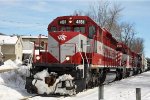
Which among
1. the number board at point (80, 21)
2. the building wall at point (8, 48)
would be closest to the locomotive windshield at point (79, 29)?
the number board at point (80, 21)

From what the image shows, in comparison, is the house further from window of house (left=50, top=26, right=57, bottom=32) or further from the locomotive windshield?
the locomotive windshield

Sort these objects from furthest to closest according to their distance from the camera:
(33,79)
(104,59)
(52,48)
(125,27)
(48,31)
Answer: (125,27) → (104,59) → (48,31) → (52,48) → (33,79)

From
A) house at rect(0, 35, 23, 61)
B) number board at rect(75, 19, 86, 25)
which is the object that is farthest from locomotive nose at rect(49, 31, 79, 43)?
house at rect(0, 35, 23, 61)

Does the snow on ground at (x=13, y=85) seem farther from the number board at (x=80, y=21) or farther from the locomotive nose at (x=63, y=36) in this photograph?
the number board at (x=80, y=21)

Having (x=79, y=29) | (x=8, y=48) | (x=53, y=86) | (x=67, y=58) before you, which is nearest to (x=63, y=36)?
(x=67, y=58)

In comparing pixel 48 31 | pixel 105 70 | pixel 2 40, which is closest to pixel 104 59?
pixel 105 70

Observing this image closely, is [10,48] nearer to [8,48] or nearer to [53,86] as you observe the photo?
[8,48]

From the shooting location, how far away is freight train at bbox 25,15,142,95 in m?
15.6

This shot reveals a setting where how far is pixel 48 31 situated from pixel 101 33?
140 inches

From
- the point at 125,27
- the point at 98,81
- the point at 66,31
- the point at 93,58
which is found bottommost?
the point at 98,81

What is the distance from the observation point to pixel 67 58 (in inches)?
641

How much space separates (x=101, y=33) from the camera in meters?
20.1

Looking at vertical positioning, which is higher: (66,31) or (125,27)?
(125,27)

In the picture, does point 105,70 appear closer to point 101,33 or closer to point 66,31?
point 101,33
